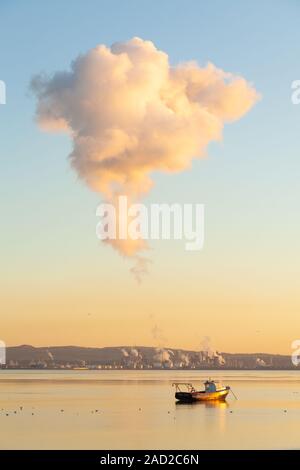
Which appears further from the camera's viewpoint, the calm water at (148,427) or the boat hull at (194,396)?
the boat hull at (194,396)

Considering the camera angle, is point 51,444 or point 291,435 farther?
point 291,435

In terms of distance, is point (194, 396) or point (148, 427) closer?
point (148, 427)

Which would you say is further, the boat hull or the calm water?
the boat hull

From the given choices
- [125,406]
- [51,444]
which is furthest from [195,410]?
[51,444]

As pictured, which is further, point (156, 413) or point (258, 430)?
point (156, 413)
